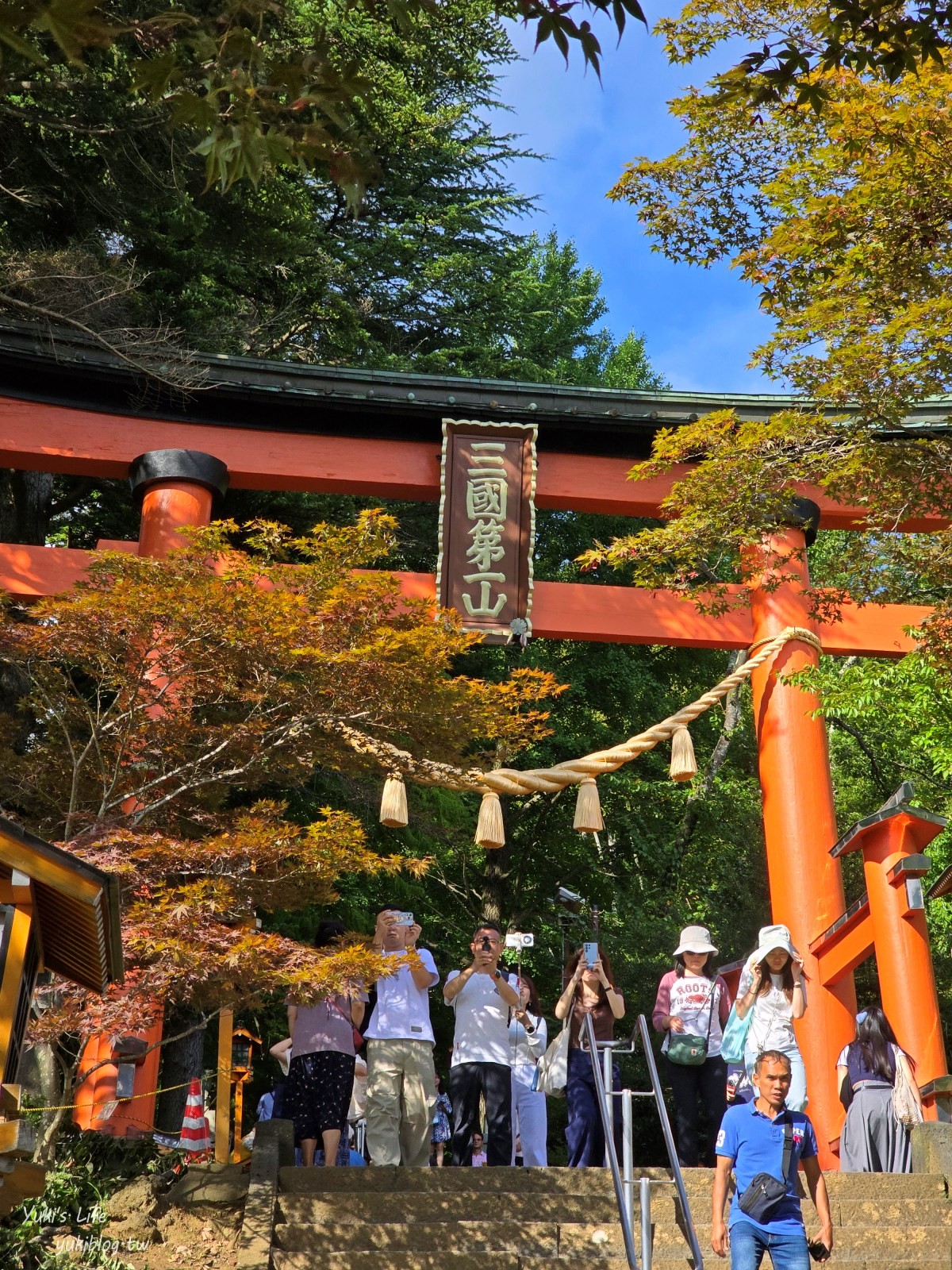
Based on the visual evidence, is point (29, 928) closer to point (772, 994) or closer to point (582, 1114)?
point (582, 1114)

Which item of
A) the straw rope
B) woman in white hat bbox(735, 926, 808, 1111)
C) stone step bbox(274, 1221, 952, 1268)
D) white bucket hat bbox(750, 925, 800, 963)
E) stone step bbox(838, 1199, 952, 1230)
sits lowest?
stone step bbox(274, 1221, 952, 1268)

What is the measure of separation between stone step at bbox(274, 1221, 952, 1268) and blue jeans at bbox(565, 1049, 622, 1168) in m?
0.85

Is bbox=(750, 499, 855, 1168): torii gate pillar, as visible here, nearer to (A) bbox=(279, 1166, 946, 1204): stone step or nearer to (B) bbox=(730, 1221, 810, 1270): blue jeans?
(A) bbox=(279, 1166, 946, 1204): stone step

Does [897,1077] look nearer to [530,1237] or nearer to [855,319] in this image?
[530,1237]

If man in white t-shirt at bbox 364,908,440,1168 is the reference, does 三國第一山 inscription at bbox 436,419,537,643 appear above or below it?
above

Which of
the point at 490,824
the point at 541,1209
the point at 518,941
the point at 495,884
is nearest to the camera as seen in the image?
the point at 541,1209

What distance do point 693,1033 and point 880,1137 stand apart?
1.26m

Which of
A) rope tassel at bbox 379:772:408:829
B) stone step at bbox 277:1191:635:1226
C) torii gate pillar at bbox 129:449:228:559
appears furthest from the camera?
torii gate pillar at bbox 129:449:228:559

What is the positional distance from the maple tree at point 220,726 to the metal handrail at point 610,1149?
1322mm

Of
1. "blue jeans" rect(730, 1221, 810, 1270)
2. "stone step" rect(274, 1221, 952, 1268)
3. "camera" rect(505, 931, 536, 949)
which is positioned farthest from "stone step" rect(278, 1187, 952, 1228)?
"blue jeans" rect(730, 1221, 810, 1270)

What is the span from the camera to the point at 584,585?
33.7 feet

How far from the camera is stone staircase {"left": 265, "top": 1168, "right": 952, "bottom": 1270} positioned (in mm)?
5633

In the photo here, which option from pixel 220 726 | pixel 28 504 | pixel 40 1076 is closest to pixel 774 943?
pixel 220 726

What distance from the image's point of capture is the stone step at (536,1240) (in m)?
5.75
